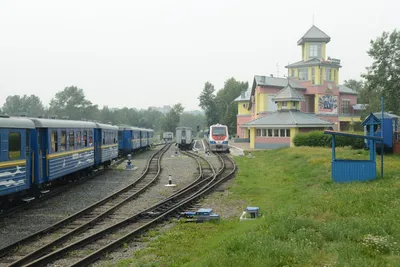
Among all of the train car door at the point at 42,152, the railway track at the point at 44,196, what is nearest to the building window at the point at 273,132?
the railway track at the point at 44,196

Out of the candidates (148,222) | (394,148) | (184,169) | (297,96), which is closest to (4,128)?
(148,222)

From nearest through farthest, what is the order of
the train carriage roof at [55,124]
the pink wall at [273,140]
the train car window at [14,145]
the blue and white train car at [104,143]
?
1. the train car window at [14,145]
2. the train carriage roof at [55,124]
3. the blue and white train car at [104,143]
4. the pink wall at [273,140]

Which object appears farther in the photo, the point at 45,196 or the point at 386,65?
the point at 386,65

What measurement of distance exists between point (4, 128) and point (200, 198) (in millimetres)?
7003

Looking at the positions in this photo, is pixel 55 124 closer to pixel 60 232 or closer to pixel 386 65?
pixel 60 232

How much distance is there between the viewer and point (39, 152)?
48.5 ft

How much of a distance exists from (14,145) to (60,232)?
3.36 m

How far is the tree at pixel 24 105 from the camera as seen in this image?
11471cm

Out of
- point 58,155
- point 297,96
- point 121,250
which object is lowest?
point 121,250

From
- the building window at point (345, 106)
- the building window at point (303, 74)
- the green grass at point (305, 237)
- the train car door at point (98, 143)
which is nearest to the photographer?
the green grass at point (305, 237)

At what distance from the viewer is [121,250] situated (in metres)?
9.16

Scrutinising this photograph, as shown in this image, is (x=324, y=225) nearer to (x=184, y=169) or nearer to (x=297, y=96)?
(x=184, y=169)

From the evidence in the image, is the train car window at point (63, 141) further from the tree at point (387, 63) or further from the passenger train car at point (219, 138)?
the tree at point (387, 63)

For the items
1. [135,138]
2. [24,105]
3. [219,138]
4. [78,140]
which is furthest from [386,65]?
[24,105]
